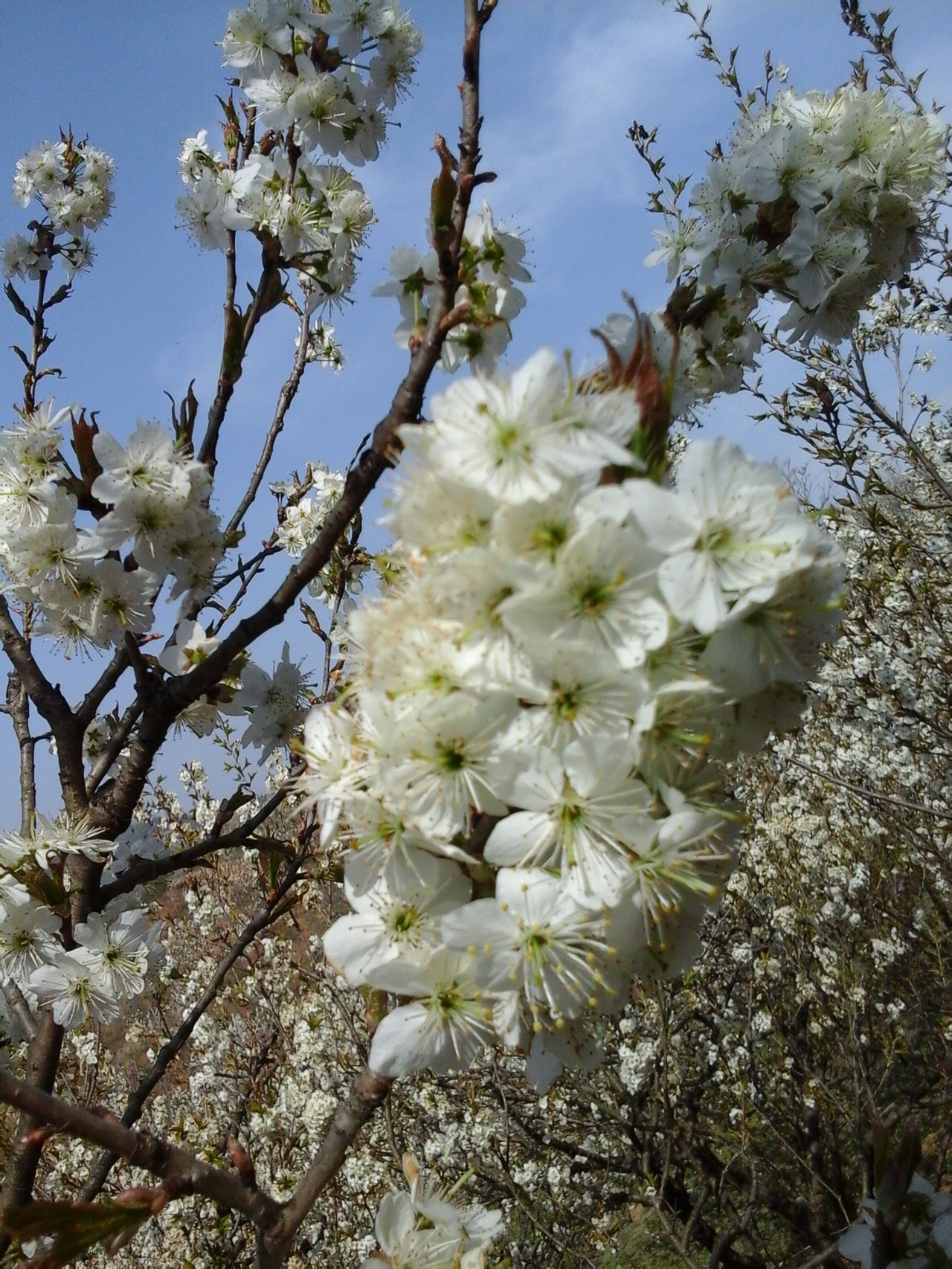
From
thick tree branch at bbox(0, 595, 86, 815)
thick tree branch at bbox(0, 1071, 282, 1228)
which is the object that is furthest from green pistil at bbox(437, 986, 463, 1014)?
thick tree branch at bbox(0, 595, 86, 815)

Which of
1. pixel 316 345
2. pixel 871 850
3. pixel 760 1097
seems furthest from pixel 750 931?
pixel 316 345

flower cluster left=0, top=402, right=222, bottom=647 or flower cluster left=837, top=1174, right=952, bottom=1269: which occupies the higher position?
flower cluster left=0, top=402, right=222, bottom=647

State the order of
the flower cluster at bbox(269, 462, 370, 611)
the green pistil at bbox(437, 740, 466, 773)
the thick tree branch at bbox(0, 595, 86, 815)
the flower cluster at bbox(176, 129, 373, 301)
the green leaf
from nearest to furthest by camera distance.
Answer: the green leaf → the green pistil at bbox(437, 740, 466, 773) → the thick tree branch at bbox(0, 595, 86, 815) → the flower cluster at bbox(176, 129, 373, 301) → the flower cluster at bbox(269, 462, 370, 611)

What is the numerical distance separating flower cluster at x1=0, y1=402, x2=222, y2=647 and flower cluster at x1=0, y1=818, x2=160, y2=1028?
56 cm

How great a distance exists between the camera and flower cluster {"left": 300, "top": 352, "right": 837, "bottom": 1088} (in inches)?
35.5

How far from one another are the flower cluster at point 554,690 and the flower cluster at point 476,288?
68 centimetres

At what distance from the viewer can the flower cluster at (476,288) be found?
1.63m

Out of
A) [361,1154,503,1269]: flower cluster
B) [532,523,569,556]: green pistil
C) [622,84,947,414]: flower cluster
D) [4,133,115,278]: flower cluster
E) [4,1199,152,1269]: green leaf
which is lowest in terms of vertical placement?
[361,1154,503,1269]: flower cluster

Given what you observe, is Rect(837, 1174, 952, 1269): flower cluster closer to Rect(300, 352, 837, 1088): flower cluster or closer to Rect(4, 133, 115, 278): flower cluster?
Rect(300, 352, 837, 1088): flower cluster

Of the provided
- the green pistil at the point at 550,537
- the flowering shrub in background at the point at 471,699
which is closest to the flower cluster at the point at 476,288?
the flowering shrub in background at the point at 471,699

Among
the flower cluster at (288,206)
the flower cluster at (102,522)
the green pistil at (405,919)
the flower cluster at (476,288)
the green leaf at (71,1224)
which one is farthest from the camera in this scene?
the flower cluster at (288,206)

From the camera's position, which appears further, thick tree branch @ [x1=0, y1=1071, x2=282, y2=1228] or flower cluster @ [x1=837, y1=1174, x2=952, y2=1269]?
flower cluster @ [x1=837, y1=1174, x2=952, y2=1269]

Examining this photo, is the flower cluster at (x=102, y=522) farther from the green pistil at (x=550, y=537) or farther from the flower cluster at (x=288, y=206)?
the green pistil at (x=550, y=537)

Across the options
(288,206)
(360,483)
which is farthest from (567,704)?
(288,206)
